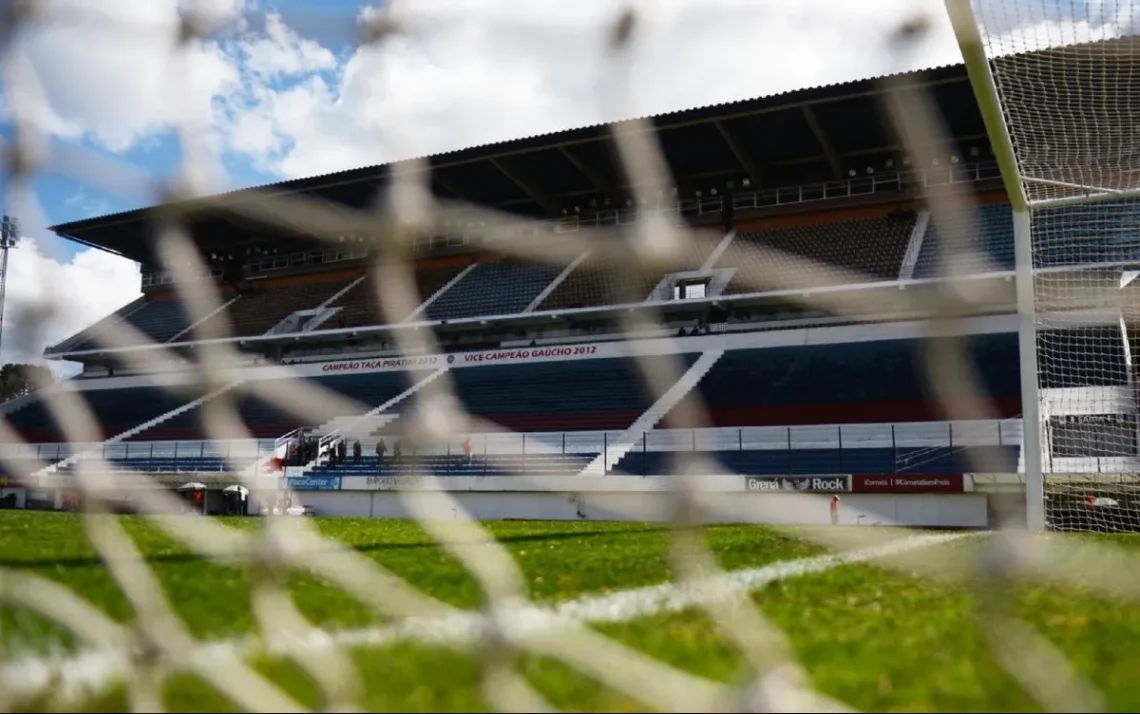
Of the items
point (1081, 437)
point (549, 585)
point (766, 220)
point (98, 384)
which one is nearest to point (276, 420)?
point (98, 384)

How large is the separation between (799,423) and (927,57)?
15.6 m

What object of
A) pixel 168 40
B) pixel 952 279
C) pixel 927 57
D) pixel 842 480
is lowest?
pixel 842 480

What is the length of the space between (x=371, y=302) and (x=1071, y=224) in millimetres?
16833

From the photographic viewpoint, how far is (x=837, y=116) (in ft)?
56.9

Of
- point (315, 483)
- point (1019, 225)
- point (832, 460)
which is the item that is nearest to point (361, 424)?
point (315, 483)

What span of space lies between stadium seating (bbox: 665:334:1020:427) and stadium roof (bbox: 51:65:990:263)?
3814 millimetres

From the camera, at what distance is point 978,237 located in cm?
1480

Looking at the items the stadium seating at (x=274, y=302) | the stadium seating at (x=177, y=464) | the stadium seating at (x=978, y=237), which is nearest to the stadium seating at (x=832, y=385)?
the stadium seating at (x=978, y=237)

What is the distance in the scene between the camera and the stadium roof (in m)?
12.7

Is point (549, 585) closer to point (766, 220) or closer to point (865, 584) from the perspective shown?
point (865, 584)

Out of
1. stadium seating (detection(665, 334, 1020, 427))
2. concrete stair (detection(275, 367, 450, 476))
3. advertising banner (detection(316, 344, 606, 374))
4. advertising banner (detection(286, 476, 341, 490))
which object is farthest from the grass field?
advertising banner (detection(316, 344, 606, 374))

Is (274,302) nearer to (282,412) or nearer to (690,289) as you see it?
(282,412)

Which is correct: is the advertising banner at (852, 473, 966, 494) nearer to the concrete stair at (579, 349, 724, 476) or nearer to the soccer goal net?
the soccer goal net

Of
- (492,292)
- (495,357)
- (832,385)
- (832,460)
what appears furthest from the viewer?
(492,292)
